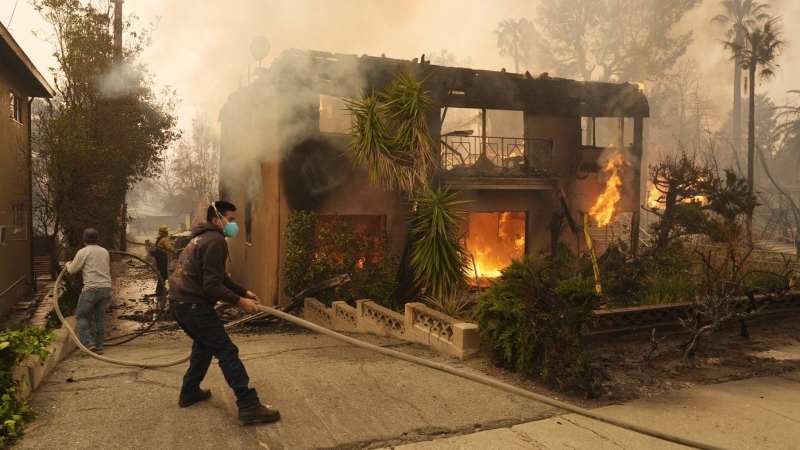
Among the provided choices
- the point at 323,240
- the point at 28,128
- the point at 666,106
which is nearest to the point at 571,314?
the point at 323,240

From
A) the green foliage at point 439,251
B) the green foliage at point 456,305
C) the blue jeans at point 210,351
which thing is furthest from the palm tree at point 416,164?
the blue jeans at point 210,351

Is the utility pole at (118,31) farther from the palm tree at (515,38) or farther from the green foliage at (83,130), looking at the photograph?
the palm tree at (515,38)

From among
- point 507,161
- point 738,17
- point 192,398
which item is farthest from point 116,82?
point 738,17

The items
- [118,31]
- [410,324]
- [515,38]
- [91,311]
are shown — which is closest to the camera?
[91,311]

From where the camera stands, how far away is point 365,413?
5.28 m

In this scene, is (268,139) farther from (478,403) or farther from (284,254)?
(478,403)

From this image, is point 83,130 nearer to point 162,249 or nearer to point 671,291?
point 162,249

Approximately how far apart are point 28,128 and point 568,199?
47.6ft

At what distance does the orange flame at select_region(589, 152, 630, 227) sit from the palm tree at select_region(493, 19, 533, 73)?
2932 centimetres

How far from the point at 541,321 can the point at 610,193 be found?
11.3 meters

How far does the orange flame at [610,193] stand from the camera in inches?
655

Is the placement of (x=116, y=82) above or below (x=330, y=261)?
above

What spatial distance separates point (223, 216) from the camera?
5.55 meters

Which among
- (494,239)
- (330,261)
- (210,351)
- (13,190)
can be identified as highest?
(13,190)
